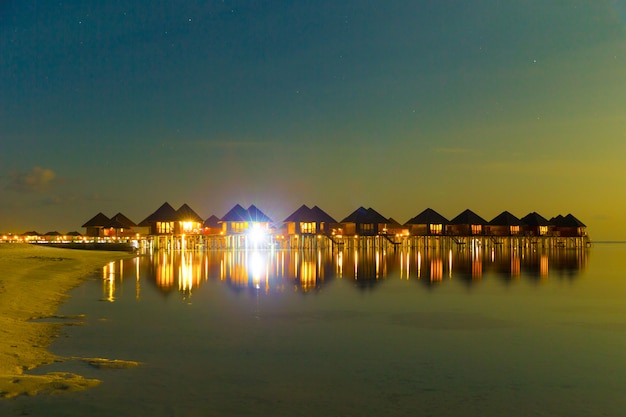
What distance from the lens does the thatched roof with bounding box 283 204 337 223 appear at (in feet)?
232

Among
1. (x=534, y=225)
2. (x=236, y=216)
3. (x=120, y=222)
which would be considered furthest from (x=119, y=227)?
(x=534, y=225)

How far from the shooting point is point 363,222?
244 feet

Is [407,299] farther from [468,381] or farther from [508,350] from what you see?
[468,381]

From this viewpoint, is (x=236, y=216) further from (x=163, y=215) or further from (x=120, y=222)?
(x=120, y=222)

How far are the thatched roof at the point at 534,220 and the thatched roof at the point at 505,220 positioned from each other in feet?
4.98

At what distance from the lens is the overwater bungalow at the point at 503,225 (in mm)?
78625

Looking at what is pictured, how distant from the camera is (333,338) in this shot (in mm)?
12180

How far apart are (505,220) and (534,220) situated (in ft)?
17.1

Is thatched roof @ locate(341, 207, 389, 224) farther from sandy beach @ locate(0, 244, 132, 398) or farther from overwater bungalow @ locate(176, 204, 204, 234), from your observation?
sandy beach @ locate(0, 244, 132, 398)

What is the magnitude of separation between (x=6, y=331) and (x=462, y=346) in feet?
29.3

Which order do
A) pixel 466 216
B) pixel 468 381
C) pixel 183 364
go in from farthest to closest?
pixel 466 216 → pixel 183 364 → pixel 468 381

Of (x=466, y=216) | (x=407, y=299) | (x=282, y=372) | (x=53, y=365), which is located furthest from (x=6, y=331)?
(x=466, y=216)

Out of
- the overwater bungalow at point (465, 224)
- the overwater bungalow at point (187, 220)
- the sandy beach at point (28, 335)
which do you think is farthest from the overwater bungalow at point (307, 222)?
the sandy beach at point (28, 335)

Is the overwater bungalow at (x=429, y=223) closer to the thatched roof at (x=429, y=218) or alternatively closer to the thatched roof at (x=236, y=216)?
the thatched roof at (x=429, y=218)
